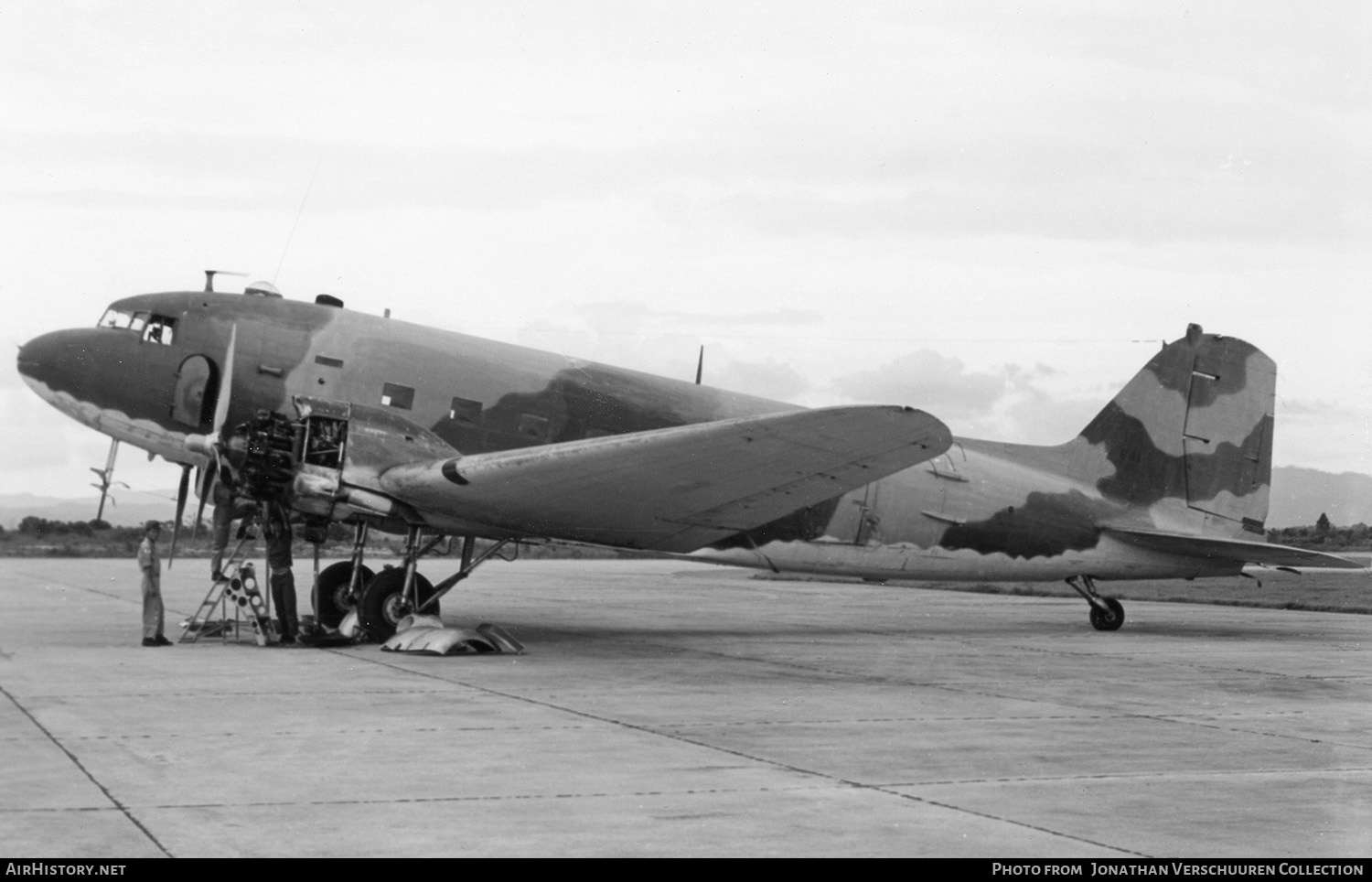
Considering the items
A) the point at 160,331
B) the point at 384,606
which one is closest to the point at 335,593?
the point at 384,606

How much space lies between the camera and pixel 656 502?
15719 millimetres

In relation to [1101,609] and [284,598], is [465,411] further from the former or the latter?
[1101,609]

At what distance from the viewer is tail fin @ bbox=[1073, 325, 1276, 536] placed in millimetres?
20891

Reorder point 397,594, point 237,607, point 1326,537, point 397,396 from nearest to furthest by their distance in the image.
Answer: point 397,594 < point 237,607 < point 397,396 < point 1326,537

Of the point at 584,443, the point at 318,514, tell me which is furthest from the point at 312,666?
the point at 584,443

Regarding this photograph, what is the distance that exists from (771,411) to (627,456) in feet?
17.5

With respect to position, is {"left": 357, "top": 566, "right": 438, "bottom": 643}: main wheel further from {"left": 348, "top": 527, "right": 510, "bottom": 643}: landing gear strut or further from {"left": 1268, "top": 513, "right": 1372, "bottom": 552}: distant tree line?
{"left": 1268, "top": 513, "right": 1372, "bottom": 552}: distant tree line

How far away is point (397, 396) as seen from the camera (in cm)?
1720

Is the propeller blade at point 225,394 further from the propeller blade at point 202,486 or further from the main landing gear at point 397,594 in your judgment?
the main landing gear at point 397,594

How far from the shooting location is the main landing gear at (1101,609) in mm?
20641

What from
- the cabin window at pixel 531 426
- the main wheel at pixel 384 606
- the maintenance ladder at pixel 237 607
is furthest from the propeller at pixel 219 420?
the cabin window at pixel 531 426

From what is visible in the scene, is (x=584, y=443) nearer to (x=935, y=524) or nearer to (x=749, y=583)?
(x=935, y=524)

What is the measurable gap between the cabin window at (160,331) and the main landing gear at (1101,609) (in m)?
12.9

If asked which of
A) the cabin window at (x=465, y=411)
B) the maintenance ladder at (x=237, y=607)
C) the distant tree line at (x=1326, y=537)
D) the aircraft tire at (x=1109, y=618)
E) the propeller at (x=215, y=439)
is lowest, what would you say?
the maintenance ladder at (x=237, y=607)
